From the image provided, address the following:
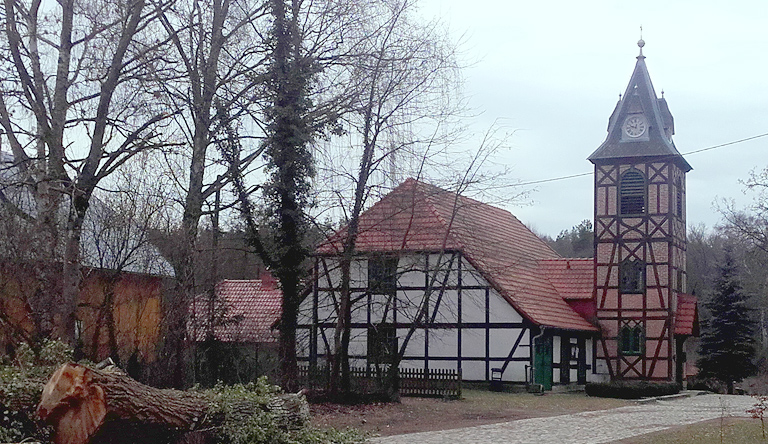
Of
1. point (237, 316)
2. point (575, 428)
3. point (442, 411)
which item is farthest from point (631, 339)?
point (237, 316)

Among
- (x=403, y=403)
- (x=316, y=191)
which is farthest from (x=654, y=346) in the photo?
(x=316, y=191)

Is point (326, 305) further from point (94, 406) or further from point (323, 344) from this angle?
point (94, 406)

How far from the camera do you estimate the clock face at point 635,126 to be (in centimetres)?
3738

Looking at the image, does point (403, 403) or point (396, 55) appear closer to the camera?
point (396, 55)

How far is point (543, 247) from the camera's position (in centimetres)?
4250

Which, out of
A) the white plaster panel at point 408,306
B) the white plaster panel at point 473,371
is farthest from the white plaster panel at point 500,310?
the white plaster panel at point 408,306

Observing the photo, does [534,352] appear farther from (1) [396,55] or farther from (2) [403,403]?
(1) [396,55]

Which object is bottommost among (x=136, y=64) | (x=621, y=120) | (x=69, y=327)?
(x=69, y=327)

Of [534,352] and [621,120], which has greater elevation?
[621,120]

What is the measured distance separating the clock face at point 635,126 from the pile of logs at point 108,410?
98.1 feet

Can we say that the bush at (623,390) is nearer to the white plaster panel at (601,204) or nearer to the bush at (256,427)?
the white plaster panel at (601,204)

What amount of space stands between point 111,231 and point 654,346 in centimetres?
2372

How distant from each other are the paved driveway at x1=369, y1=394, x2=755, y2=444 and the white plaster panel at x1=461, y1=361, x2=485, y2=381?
22.5ft

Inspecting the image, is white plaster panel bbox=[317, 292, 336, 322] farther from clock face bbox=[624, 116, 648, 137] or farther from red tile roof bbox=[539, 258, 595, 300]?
clock face bbox=[624, 116, 648, 137]
